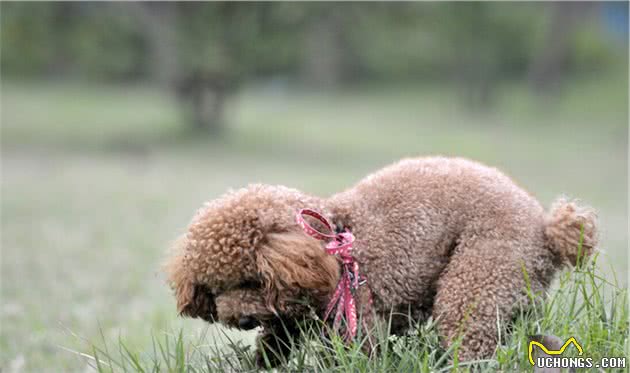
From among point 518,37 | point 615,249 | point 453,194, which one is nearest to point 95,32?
point 518,37

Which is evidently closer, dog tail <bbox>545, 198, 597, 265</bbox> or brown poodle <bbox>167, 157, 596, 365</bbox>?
brown poodle <bbox>167, 157, 596, 365</bbox>

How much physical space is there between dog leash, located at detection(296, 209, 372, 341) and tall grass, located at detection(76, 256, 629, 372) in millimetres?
102

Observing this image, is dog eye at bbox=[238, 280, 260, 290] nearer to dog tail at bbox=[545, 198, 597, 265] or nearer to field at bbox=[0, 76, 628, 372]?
field at bbox=[0, 76, 628, 372]

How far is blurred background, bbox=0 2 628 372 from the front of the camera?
791cm

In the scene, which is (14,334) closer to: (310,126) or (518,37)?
(310,126)

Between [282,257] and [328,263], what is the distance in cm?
21

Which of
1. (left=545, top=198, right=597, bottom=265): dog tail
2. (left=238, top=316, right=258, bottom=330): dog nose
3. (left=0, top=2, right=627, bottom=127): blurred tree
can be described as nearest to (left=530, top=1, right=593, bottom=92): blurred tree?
(left=0, top=2, right=627, bottom=127): blurred tree

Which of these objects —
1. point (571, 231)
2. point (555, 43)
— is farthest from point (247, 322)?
point (555, 43)

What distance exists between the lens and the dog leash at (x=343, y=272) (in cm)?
343

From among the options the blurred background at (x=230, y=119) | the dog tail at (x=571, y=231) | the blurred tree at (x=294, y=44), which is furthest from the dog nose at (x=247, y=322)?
the blurred tree at (x=294, y=44)

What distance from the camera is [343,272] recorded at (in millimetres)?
3516

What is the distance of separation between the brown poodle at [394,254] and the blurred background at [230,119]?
0.54 m

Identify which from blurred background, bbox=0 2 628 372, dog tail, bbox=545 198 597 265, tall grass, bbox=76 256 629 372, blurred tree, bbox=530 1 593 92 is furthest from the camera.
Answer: blurred tree, bbox=530 1 593 92

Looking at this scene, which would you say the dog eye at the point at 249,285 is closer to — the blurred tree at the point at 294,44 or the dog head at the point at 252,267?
the dog head at the point at 252,267
